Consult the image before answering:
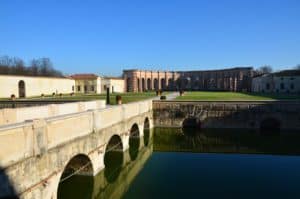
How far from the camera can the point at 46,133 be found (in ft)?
28.0

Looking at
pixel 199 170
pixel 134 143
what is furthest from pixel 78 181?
pixel 134 143

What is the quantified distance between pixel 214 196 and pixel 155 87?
76101 millimetres

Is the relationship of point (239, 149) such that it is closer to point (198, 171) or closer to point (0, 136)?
point (198, 171)

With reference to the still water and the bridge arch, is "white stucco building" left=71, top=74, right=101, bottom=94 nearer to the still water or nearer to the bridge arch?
the still water

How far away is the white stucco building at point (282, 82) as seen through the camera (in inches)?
2306

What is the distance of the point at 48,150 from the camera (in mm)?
8633

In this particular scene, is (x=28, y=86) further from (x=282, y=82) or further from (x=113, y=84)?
(x=282, y=82)

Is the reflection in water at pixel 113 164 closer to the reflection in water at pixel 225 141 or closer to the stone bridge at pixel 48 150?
the stone bridge at pixel 48 150

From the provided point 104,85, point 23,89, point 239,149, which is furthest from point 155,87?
point 239,149

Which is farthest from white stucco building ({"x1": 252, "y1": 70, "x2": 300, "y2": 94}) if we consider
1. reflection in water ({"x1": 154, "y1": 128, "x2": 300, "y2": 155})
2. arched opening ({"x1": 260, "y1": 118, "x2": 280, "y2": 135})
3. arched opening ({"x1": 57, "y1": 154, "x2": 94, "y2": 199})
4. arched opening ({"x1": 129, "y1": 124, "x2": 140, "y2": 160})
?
arched opening ({"x1": 57, "y1": 154, "x2": 94, "y2": 199})

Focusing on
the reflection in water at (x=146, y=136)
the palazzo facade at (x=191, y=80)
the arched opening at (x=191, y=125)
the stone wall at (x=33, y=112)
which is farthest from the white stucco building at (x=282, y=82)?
the stone wall at (x=33, y=112)

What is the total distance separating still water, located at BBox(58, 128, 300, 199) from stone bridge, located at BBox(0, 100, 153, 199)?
117 centimetres

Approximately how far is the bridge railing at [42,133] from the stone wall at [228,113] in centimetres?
1531

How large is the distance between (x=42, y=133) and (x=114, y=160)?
8.67 metres
